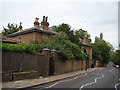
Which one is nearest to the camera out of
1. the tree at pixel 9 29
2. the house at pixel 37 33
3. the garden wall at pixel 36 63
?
the garden wall at pixel 36 63

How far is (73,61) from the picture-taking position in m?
32.3

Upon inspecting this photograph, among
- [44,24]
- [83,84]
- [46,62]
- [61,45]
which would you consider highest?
[44,24]

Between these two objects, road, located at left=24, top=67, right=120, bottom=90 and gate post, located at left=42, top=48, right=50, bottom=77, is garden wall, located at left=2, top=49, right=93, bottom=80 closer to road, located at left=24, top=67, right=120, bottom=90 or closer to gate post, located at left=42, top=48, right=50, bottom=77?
gate post, located at left=42, top=48, right=50, bottom=77

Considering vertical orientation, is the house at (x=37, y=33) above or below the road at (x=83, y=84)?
above

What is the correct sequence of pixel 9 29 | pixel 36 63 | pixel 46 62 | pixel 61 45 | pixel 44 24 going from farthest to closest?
pixel 9 29, pixel 44 24, pixel 61 45, pixel 46 62, pixel 36 63

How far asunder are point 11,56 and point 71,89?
6.34 metres

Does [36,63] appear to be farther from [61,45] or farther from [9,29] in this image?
[9,29]

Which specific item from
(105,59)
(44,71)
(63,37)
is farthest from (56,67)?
(105,59)

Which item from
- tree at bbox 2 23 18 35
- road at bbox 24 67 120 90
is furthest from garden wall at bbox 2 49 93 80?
tree at bbox 2 23 18 35

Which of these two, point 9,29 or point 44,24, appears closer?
point 44,24

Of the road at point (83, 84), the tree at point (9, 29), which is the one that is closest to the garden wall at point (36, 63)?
the road at point (83, 84)

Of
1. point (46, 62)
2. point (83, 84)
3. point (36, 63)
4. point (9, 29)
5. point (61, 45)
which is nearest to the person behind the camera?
point (83, 84)

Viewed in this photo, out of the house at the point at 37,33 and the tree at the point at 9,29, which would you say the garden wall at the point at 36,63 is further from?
the tree at the point at 9,29

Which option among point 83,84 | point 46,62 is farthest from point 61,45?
point 83,84
